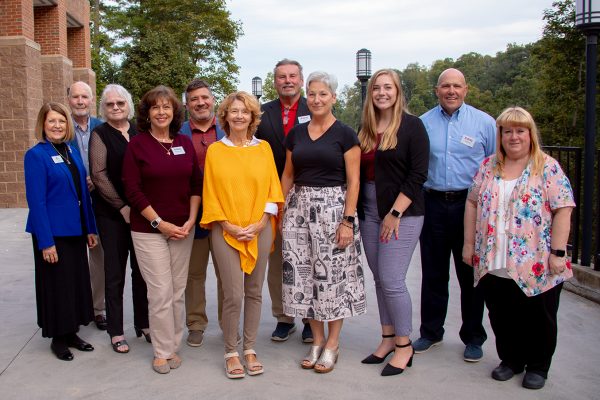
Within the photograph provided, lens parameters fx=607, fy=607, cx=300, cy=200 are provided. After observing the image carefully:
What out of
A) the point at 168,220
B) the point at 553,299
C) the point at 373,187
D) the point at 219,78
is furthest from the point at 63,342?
the point at 219,78

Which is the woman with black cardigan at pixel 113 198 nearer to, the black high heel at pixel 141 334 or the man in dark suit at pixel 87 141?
the black high heel at pixel 141 334

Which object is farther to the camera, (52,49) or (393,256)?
(52,49)

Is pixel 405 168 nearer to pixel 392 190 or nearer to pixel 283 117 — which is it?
pixel 392 190

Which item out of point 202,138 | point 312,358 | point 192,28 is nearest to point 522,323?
point 312,358

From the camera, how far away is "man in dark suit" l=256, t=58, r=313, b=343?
469cm

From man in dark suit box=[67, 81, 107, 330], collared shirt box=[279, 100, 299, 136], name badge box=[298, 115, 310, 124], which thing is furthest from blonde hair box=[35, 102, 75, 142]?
name badge box=[298, 115, 310, 124]

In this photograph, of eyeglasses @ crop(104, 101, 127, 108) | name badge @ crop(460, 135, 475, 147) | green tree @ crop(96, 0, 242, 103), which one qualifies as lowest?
name badge @ crop(460, 135, 475, 147)

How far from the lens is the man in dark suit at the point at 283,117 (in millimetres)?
4691

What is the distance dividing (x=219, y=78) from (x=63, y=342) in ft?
118

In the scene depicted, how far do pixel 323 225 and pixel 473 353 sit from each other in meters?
1.42

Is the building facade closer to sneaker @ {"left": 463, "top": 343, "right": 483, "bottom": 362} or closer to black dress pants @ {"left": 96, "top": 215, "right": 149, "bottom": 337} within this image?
black dress pants @ {"left": 96, "top": 215, "right": 149, "bottom": 337}

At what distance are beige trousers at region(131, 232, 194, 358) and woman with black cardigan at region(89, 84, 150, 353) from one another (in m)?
0.36

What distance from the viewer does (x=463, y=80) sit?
14.0 ft

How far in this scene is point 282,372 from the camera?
13.4 feet
